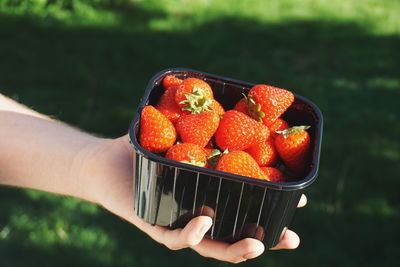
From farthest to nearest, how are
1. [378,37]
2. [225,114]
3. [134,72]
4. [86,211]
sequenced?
[378,37] → [134,72] → [86,211] → [225,114]

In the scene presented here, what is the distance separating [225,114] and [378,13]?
3177 mm

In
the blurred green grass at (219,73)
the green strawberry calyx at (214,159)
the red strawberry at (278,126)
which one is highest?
the red strawberry at (278,126)

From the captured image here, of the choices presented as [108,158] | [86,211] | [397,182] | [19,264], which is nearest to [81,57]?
[86,211]

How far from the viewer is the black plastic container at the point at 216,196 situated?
3.79 feet

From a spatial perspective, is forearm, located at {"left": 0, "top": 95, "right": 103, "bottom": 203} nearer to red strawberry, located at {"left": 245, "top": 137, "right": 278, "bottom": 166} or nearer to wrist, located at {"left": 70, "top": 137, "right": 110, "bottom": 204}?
wrist, located at {"left": 70, "top": 137, "right": 110, "bottom": 204}

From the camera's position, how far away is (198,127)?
1279mm

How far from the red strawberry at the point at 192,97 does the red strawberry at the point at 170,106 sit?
0.08 ft

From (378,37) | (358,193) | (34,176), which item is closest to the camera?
(34,176)

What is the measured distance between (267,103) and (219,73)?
183 centimetres

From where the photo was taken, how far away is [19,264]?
2.12 meters

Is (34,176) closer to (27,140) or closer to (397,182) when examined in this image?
(27,140)

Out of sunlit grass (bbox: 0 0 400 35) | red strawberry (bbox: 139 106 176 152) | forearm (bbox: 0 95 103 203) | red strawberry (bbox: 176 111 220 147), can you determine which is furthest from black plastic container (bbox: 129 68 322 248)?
sunlit grass (bbox: 0 0 400 35)

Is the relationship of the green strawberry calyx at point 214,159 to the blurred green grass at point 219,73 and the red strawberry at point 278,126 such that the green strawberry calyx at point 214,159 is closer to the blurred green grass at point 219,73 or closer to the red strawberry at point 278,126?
the red strawberry at point 278,126

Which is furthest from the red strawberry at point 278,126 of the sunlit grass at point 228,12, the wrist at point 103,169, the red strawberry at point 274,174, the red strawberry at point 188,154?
the sunlit grass at point 228,12
